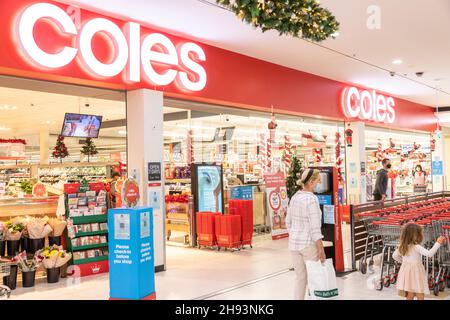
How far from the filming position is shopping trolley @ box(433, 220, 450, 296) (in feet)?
17.7

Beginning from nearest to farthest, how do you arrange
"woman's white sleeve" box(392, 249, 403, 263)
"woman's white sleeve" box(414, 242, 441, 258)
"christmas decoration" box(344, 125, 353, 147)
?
"woman's white sleeve" box(414, 242, 441, 258)
"woman's white sleeve" box(392, 249, 403, 263)
"christmas decoration" box(344, 125, 353, 147)

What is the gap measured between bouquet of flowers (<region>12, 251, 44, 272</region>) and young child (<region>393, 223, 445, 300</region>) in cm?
467

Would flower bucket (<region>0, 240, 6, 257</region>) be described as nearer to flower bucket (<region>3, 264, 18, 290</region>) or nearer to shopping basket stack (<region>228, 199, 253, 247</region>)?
flower bucket (<region>3, 264, 18, 290</region>)

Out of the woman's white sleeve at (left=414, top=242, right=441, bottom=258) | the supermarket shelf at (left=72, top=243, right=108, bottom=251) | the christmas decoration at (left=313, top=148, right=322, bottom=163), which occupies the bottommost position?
the supermarket shelf at (left=72, top=243, right=108, bottom=251)

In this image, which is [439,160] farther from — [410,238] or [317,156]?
[410,238]

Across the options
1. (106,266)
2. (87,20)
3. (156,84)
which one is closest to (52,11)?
(87,20)

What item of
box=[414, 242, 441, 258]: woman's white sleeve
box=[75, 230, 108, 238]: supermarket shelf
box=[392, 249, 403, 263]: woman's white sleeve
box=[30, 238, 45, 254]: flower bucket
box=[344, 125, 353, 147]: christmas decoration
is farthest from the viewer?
box=[344, 125, 353, 147]: christmas decoration

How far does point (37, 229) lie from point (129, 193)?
2197mm

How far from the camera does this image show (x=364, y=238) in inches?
282

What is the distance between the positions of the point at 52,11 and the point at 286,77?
18.3 feet

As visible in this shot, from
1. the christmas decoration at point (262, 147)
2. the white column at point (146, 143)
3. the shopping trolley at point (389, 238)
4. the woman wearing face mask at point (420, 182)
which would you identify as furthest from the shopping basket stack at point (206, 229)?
the woman wearing face mask at point (420, 182)

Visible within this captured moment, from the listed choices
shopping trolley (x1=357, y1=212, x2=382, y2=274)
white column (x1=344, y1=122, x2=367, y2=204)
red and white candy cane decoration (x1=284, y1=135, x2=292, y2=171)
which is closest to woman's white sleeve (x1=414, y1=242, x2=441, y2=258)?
shopping trolley (x1=357, y1=212, x2=382, y2=274)

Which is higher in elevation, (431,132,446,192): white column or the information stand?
(431,132,446,192): white column

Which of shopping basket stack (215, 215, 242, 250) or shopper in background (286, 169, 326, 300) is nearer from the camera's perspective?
shopper in background (286, 169, 326, 300)
